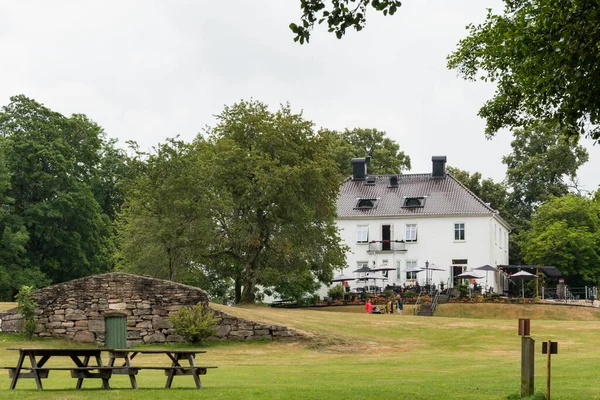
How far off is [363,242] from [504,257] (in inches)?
471

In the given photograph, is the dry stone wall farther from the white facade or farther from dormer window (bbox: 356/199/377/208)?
dormer window (bbox: 356/199/377/208)

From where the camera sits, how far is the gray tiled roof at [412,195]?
72812 mm

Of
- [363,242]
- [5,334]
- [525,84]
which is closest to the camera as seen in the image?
[525,84]

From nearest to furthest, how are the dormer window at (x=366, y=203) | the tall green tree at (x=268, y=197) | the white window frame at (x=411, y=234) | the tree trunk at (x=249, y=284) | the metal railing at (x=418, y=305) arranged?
the tall green tree at (x=268, y=197), the tree trunk at (x=249, y=284), the metal railing at (x=418, y=305), the white window frame at (x=411, y=234), the dormer window at (x=366, y=203)

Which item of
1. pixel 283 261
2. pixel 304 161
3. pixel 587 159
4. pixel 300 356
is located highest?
pixel 587 159

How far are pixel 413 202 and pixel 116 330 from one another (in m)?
40.8

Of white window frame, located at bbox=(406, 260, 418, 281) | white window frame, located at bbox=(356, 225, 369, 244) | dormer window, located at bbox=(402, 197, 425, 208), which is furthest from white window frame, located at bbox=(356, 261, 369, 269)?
dormer window, located at bbox=(402, 197, 425, 208)

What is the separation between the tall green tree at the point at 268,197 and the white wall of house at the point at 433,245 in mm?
16412

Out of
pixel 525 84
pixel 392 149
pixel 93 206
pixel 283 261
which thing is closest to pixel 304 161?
pixel 283 261

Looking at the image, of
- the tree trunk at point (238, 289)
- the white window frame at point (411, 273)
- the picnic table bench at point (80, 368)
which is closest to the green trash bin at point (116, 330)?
the picnic table bench at point (80, 368)

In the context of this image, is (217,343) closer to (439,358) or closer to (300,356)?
(300,356)

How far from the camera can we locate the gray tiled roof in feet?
239

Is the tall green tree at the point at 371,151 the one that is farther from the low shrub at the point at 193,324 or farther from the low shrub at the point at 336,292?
the low shrub at the point at 193,324

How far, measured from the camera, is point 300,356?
33594 mm
